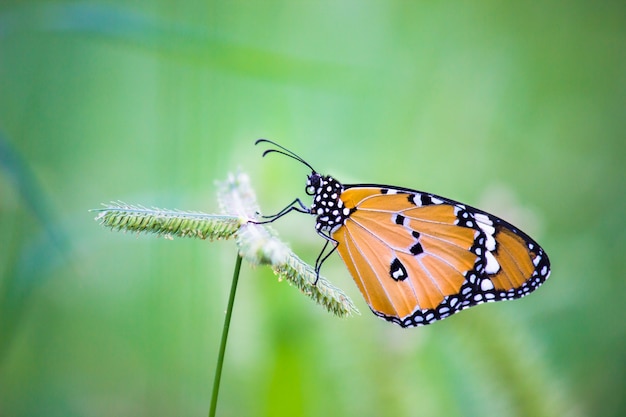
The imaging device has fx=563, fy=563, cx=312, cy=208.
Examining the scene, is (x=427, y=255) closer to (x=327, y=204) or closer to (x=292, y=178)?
(x=327, y=204)

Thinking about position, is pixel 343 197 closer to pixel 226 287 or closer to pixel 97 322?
pixel 226 287

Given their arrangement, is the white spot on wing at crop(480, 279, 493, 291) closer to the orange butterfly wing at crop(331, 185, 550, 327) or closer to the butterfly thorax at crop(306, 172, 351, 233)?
the orange butterfly wing at crop(331, 185, 550, 327)

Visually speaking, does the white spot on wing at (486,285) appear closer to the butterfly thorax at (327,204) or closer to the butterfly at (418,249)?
the butterfly at (418,249)

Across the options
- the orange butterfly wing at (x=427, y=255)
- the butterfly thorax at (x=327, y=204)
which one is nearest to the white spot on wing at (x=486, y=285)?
the orange butterfly wing at (x=427, y=255)

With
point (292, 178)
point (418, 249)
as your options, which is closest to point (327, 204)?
point (418, 249)

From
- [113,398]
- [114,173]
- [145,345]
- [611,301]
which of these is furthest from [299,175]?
[611,301]

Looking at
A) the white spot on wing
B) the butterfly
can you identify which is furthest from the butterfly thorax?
the white spot on wing
